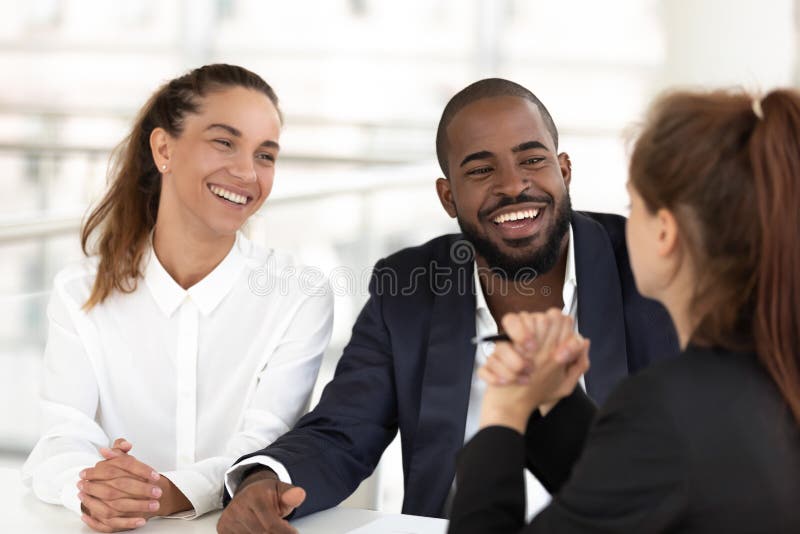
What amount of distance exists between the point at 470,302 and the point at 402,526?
1.77 feet

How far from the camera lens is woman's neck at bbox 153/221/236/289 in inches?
83.3

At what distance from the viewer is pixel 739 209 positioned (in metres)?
1.06

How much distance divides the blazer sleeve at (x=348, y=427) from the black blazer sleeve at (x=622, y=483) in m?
0.57

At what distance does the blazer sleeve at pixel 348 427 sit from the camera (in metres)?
1.70

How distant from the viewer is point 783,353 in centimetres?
106

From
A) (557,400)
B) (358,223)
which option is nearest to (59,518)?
(557,400)

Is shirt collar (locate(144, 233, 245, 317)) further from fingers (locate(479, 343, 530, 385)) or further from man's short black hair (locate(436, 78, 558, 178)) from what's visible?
fingers (locate(479, 343, 530, 385))

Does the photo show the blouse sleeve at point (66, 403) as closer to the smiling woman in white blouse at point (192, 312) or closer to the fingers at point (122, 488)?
the smiling woman in white blouse at point (192, 312)

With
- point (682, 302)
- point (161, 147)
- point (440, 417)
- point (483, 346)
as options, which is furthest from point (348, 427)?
point (682, 302)

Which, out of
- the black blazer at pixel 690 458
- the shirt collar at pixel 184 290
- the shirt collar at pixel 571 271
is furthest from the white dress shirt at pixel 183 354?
the black blazer at pixel 690 458

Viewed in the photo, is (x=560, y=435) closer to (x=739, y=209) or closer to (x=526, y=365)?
(x=526, y=365)

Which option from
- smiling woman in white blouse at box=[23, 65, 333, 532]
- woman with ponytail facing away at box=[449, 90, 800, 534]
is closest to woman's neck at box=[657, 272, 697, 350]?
woman with ponytail facing away at box=[449, 90, 800, 534]

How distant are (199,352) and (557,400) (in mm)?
940

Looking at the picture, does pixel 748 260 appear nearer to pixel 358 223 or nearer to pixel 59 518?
pixel 59 518
